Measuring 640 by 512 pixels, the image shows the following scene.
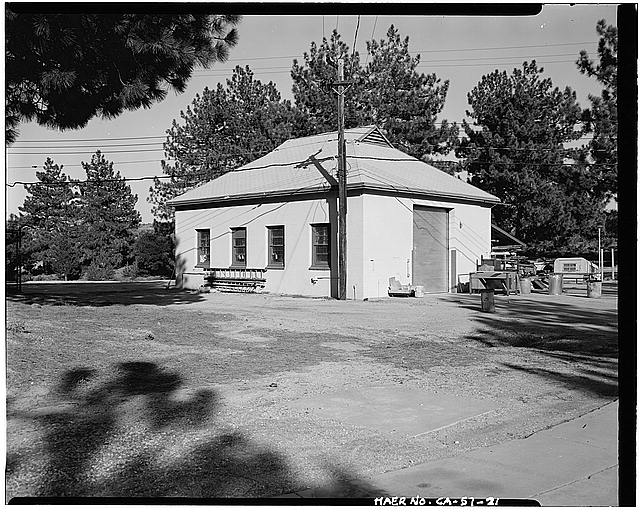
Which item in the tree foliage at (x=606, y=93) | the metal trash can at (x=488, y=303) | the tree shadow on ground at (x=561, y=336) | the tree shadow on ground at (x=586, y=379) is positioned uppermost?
the tree foliage at (x=606, y=93)

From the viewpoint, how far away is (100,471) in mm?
4012

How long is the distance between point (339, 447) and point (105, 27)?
422cm

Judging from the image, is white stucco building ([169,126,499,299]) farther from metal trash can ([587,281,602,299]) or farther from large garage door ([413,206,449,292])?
metal trash can ([587,281,602,299])

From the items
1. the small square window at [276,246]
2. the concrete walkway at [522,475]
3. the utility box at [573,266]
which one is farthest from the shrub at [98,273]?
the concrete walkway at [522,475]

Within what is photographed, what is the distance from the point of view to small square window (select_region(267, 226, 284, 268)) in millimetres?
20859

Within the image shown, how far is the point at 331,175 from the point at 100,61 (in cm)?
1292

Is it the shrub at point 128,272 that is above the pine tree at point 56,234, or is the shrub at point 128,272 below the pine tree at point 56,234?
below

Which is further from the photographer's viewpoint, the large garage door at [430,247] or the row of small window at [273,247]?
the row of small window at [273,247]

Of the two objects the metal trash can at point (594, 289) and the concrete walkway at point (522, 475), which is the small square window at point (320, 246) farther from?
the concrete walkway at point (522, 475)

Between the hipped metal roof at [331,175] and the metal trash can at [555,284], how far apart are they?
2947mm

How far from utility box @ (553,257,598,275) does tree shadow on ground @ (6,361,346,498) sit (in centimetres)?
1840

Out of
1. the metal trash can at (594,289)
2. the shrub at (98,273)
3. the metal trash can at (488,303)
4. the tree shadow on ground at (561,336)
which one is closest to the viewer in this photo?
the tree shadow on ground at (561,336)

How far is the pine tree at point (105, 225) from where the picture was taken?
30281 millimetres

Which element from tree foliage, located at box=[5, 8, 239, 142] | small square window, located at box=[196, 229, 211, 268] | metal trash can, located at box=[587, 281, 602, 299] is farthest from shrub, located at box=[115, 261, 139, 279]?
tree foliage, located at box=[5, 8, 239, 142]
